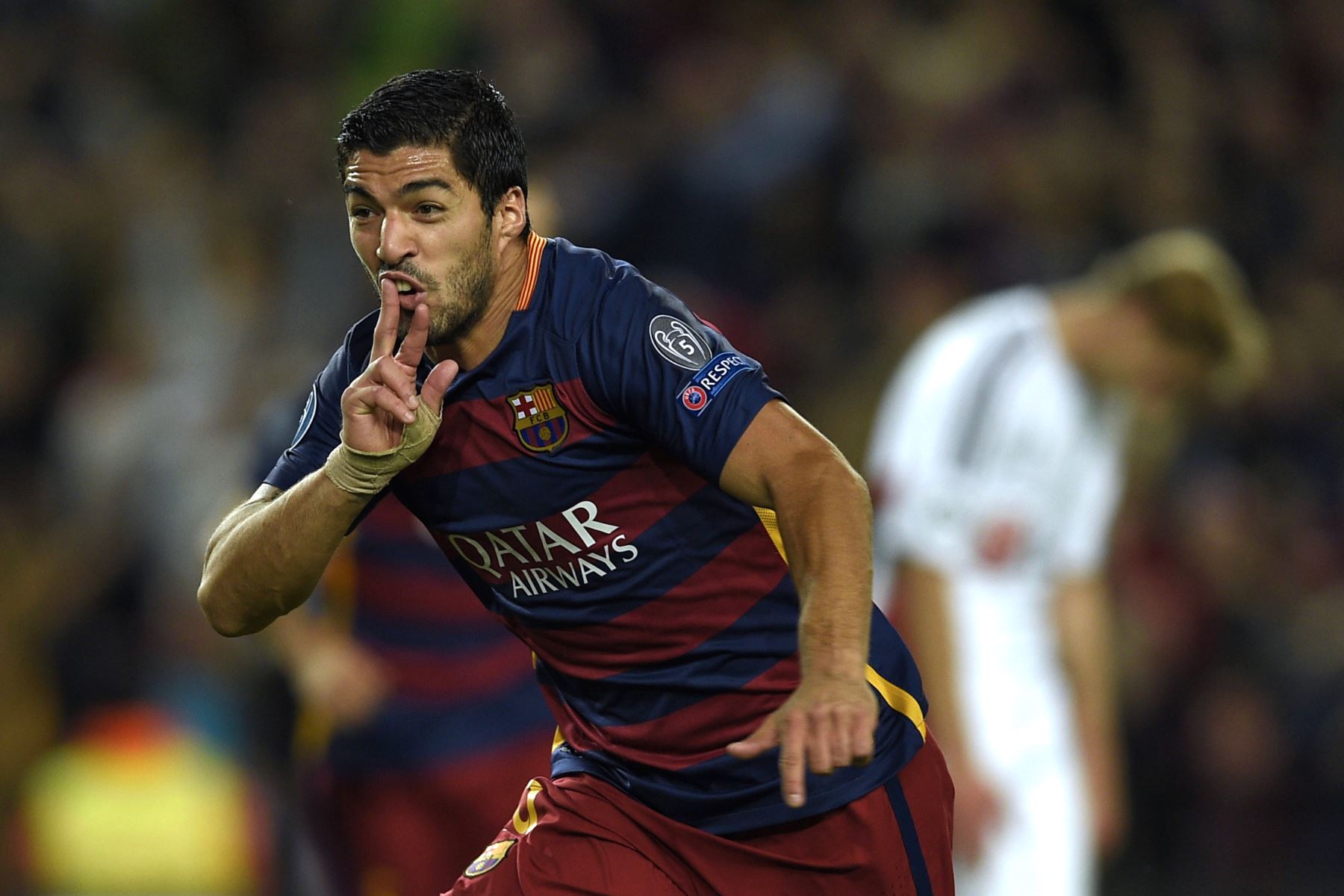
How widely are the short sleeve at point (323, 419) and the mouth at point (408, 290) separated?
0.70 ft

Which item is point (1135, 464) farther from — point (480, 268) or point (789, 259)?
point (480, 268)

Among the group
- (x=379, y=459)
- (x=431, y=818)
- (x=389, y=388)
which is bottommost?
(x=431, y=818)

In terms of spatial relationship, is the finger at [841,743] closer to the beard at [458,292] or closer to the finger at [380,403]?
the finger at [380,403]

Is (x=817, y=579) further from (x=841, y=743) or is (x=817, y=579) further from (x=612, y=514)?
(x=612, y=514)

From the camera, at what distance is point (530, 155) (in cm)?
1029

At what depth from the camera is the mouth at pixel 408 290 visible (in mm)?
3289

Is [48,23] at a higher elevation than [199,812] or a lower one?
higher

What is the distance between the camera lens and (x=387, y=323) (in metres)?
3.24

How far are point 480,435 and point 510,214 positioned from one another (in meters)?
0.40

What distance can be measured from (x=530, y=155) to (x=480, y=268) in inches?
277

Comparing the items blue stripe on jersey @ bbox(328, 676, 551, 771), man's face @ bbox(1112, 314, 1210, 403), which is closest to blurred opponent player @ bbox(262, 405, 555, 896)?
blue stripe on jersey @ bbox(328, 676, 551, 771)

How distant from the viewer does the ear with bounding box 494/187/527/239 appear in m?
3.45

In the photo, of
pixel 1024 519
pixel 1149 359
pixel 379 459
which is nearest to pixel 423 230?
pixel 379 459

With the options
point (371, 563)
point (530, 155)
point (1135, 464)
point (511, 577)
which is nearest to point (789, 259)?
point (530, 155)
